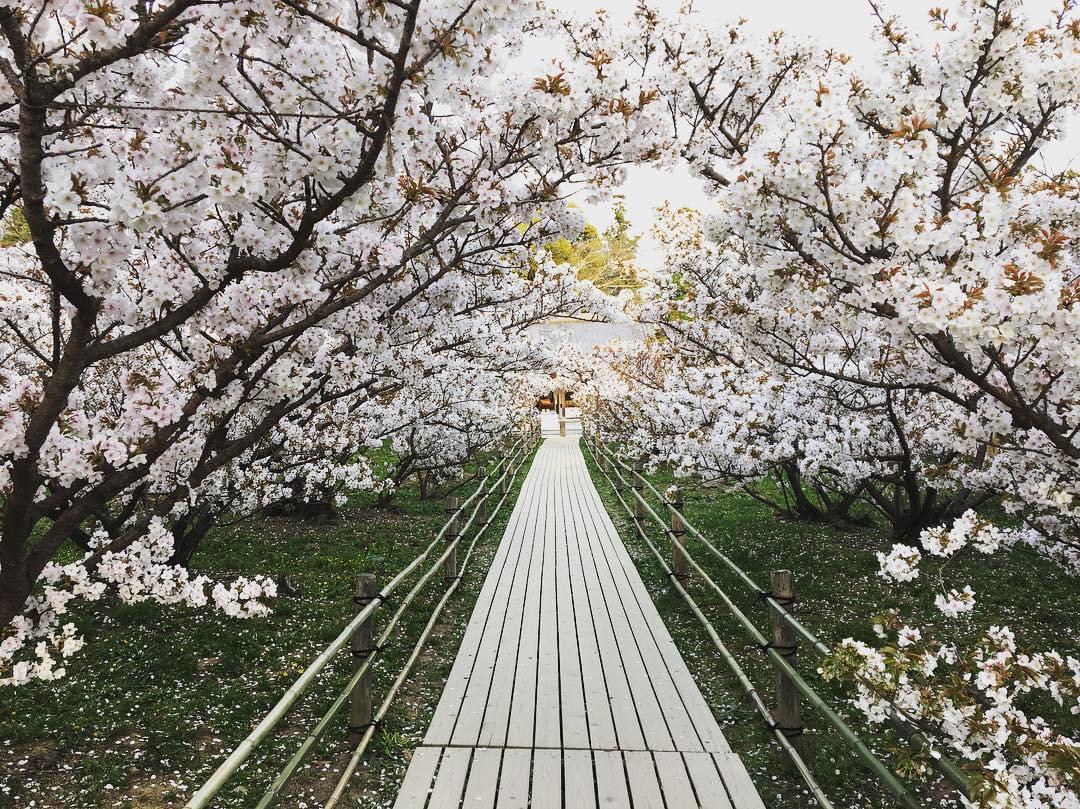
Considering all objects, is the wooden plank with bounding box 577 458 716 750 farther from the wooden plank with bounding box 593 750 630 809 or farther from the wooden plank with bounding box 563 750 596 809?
the wooden plank with bounding box 563 750 596 809

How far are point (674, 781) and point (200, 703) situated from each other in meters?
3.09

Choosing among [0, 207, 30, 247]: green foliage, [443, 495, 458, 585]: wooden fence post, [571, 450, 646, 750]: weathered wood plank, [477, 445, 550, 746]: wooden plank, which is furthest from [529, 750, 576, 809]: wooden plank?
[0, 207, 30, 247]: green foliage

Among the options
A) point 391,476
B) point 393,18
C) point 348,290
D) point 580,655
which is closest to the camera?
point 393,18

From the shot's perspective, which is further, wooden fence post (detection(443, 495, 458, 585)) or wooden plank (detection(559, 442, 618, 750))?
wooden fence post (detection(443, 495, 458, 585))

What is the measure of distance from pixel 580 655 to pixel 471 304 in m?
3.91

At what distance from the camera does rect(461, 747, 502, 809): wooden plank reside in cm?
333

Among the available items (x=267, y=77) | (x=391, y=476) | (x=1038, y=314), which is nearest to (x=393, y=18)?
(x=267, y=77)

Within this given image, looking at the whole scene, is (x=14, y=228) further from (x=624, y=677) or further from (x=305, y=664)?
(x=624, y=677)

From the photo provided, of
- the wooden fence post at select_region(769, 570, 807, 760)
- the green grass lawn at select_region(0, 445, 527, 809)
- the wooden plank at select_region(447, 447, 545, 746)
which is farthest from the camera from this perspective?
the wooden plank at select_region(447, 447, 545, 746)

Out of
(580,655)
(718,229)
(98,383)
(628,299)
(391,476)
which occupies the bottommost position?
(580,655)

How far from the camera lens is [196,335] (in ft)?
13.5

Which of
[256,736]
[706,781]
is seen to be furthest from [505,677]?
[256,736]

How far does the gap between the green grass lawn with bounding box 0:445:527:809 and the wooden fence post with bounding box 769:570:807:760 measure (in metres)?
2.11

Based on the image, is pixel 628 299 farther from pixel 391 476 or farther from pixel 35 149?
pixel 35 149
